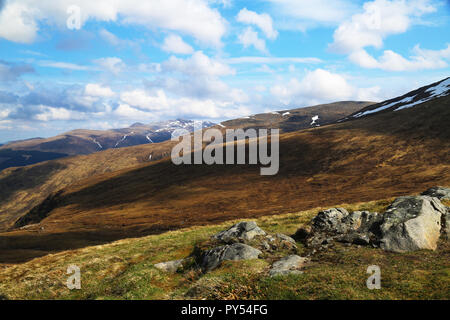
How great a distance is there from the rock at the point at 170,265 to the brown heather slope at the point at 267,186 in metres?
29.3

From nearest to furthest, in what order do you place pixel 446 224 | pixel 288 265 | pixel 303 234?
pixel 288 265
pixel 446 224
pixel 303 234

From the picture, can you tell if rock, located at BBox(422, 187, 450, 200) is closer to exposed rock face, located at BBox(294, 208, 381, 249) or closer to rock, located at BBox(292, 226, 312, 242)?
exposed rock face, located at BBox(294, 208, 381, 249)

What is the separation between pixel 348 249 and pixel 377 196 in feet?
114

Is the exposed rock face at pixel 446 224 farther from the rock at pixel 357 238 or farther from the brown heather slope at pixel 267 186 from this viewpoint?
the brown heather slope at pixel 267 186

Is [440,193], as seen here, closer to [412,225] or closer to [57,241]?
[412,225]

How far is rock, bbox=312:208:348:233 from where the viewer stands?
21422mm

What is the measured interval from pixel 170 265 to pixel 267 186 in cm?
5739

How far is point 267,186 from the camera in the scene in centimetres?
7500

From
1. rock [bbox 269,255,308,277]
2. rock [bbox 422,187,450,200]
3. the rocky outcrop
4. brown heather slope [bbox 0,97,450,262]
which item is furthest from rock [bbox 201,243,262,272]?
brown heather slope [bbox 0,97,450,262]

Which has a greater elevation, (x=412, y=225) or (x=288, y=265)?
(x=412, y=225)

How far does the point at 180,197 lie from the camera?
262 ft

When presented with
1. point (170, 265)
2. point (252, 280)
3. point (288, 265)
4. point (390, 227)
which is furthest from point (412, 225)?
point (170, 265)

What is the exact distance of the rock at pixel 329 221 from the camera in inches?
843

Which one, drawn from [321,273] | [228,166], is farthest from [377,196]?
[228,166]
